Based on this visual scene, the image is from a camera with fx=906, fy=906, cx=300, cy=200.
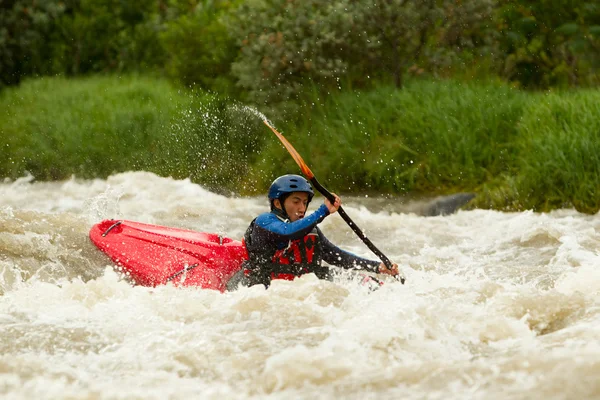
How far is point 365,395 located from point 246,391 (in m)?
0.45

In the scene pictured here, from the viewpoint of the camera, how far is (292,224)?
4863mm

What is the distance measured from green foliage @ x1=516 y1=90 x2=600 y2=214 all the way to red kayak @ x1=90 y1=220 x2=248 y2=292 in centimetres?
363

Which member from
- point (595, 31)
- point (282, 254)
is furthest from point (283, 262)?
point (595, 31)

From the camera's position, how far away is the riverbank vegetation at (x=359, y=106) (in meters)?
8.95

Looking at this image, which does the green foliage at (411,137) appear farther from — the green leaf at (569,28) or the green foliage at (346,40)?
the green leaf at (569,28)

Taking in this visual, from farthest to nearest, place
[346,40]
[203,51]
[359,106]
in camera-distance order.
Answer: [203,51] < [346,40] < [359,106]

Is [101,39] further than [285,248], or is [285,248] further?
[101,39]

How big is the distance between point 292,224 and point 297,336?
974 mm

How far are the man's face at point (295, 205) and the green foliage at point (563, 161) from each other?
12.4 feet

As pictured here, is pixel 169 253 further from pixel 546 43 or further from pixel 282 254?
pixel 546 43

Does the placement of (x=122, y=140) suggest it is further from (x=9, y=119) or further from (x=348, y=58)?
(x=348, y=58)

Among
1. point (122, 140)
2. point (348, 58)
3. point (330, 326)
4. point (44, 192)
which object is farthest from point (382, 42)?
point (330, 326)

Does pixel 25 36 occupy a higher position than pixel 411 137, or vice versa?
pixel 25 36

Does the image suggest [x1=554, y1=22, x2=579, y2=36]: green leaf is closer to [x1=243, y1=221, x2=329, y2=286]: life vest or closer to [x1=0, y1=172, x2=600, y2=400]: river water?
[x1=0, y1=172, x2=600, y2=400]: river water
